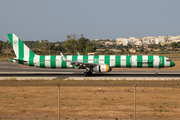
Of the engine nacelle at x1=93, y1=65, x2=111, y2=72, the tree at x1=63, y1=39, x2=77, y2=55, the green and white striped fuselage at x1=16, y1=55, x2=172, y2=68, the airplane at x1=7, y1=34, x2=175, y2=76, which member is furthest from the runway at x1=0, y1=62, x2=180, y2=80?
the tree at x1=63, y1=39, x2=77, y2=55

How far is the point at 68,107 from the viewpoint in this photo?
15922mm

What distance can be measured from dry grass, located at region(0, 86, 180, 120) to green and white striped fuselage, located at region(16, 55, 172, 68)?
13.0m

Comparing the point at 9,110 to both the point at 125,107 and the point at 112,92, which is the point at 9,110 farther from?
the point at 112,92

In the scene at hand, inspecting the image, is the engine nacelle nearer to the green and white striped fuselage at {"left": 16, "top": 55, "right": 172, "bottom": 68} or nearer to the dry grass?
the green and white striped fuselage at {"left": 16, "top": 55, "right": 172, "bottom": 68}

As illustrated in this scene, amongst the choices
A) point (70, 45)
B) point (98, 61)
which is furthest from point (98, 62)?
point (70, 45)

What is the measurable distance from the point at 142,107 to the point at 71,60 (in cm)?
2213

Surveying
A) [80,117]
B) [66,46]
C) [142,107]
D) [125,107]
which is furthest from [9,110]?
[66,46]

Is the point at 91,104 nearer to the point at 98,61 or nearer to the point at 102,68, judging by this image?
the point at 102,68

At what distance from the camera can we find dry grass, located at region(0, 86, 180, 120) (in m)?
13.9

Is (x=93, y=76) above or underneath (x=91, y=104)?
above

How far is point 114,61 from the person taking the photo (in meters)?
35.4

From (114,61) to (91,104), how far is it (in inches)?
768

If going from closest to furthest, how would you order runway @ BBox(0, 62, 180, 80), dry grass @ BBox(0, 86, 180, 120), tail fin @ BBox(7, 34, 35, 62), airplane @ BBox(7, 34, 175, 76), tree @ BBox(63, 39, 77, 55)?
dry grass @ BBox(0, 86, 180, 120), runway @ BBox(0, 62, 180, 80), airplane @ BBox(7, 34, 175, 76), tail fin @ BBox(7, 34, 35, 62), tree @ BBox(63, 39, 77, 55)

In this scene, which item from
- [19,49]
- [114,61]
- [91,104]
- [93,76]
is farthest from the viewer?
[19,49]
